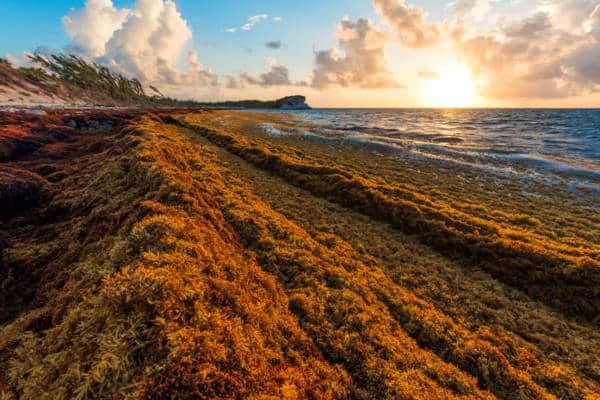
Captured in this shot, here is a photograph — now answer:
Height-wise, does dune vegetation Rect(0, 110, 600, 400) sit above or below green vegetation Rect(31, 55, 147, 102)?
below

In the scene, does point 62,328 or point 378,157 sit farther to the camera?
point 378,157

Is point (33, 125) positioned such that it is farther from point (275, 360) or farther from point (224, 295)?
point (275, 360)

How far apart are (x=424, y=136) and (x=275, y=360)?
4799 cm

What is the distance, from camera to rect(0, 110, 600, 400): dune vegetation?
129 inches

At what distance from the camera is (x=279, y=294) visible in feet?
20.0

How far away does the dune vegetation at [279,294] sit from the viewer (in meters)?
3.27

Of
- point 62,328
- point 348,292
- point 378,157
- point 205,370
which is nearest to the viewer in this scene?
point 205,370

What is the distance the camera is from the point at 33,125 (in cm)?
2286

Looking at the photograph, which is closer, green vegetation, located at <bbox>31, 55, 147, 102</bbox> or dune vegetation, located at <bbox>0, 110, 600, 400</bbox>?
dune vegetation, located at <bbox>0, 110, 600, 400</bbox>

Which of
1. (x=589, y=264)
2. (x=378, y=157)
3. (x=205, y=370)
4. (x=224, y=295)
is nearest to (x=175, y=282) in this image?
(x=224, y=295)

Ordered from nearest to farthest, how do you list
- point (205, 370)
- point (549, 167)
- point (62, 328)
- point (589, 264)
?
point (205, 370)
point (62, 328)
point (589, 264)
point (549, 167)

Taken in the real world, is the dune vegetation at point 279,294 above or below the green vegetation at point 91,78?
below

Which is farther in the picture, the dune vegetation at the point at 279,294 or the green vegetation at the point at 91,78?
the green vegetation at the point at 91,78

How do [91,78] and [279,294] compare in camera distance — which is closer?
[279,294]
